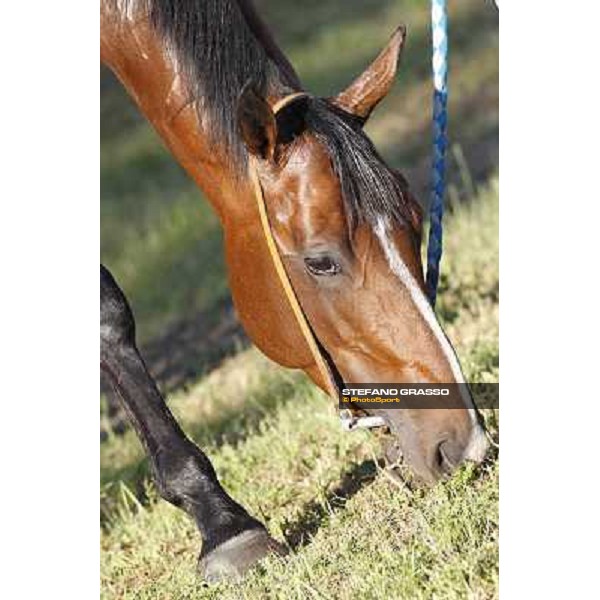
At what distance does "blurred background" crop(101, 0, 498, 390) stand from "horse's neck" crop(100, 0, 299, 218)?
275 cm

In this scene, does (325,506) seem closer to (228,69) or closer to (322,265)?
(322,265)

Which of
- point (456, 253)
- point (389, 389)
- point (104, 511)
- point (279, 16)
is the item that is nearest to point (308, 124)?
point (389, 389)

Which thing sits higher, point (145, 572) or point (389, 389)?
point (389, 389)

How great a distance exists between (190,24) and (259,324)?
30.4 inches

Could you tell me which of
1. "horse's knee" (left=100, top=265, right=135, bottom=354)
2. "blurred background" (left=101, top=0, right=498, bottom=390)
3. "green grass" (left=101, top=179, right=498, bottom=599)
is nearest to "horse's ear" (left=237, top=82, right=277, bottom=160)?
"horse's knee" (left=100, top=265, right=135, bottom=354)

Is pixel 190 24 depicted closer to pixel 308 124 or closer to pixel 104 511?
pixel 308 124

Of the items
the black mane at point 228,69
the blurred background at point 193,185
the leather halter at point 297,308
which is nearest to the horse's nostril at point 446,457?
the leather halter at point 297,308

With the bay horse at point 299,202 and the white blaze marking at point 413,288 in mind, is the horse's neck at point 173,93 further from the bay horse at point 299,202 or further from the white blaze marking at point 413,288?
the white blaze marking at point 413,288

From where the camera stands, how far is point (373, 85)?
3812 millimetres

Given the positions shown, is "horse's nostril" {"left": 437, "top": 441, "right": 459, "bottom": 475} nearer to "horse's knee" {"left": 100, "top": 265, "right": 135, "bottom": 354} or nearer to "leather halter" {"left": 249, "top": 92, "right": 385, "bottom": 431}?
"leather halter" {"left": 249, "top": 92, "right": 385, "bottom": 431}

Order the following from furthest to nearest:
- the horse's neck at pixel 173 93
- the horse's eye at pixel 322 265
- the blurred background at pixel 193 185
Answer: the blurred background at pixel 193 185 → the horse's neck at pixel 173 93 → the horse's eye at pixel 322 265

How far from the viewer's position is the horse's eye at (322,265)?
11.6 feet

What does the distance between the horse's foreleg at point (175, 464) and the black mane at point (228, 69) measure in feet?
1.99
